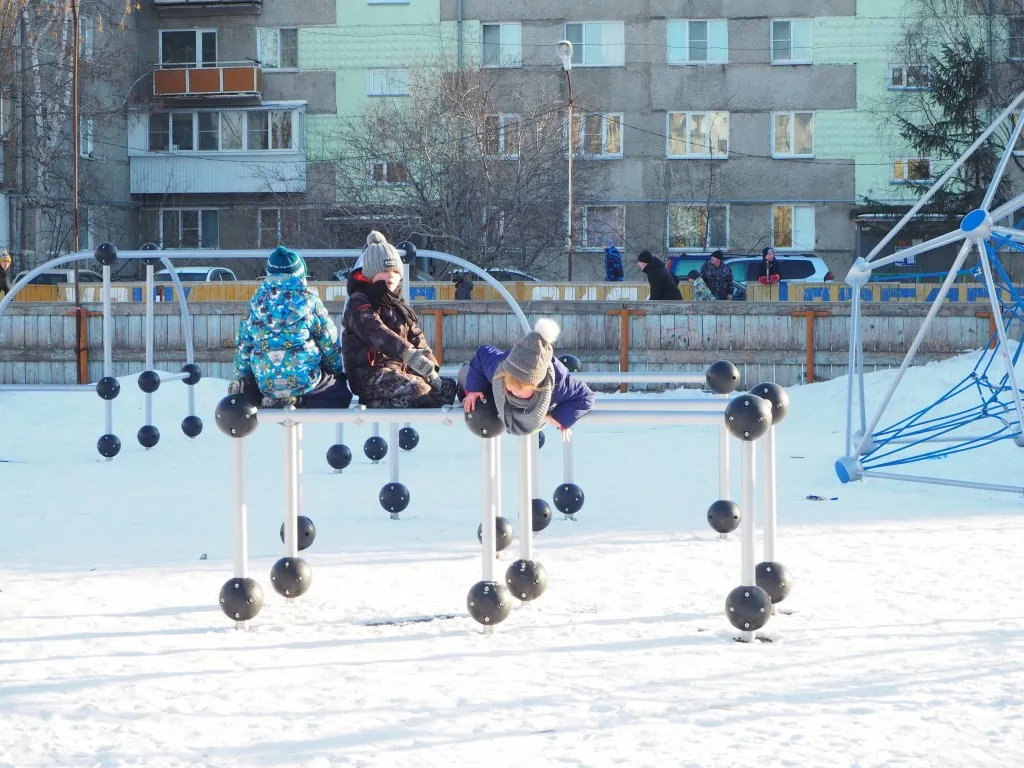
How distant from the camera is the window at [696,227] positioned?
109ft

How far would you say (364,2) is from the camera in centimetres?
3409

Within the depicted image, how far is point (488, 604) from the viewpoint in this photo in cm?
506

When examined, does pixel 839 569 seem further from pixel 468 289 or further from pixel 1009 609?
pixel 468 289

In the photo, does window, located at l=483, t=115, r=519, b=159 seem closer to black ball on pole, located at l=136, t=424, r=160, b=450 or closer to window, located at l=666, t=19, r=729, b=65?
window, located at l=666, t=19, r=729, b=65

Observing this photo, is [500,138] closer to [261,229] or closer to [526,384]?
[261,229]

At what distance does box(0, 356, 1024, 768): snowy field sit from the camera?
3869 mm

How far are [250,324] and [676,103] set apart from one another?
28326 millimetres

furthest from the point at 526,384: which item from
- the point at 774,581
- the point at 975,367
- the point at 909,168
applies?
the point at 909,168

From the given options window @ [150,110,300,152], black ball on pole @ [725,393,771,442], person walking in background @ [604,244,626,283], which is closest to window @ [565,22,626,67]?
window @ [150,110,300,152]

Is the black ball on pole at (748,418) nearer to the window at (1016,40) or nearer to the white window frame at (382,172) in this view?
the white window frame at (382,172)

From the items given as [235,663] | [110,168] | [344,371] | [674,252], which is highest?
[110,168]

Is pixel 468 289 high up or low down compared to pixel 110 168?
down

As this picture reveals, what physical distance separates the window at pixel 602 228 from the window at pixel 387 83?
18.3 ft

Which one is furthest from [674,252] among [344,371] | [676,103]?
[344,371]
